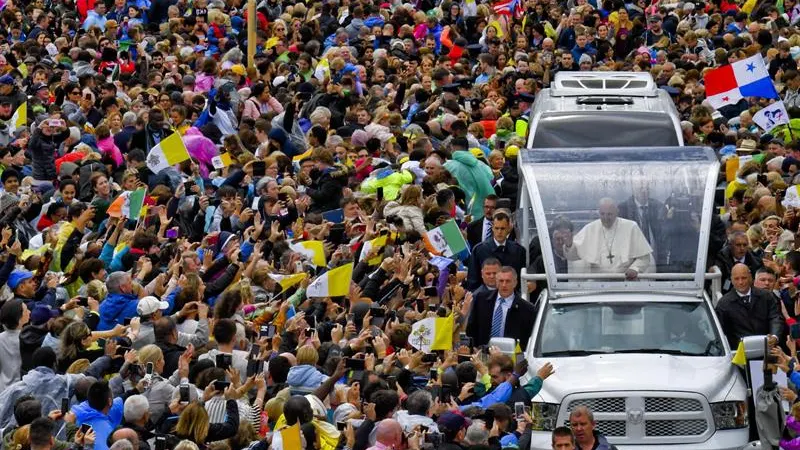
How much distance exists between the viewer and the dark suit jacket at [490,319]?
19562mm

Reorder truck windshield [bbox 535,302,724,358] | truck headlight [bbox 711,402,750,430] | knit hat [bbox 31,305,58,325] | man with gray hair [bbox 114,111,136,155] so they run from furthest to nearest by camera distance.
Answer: man with gray hair [bbox 114,111,136,155], knit hat [bbox 31,305,58,325], truck windshield [bbox 535,302,724,358], truck headlight [bbox 711,402,750,430]

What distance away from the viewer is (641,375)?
57.0ft

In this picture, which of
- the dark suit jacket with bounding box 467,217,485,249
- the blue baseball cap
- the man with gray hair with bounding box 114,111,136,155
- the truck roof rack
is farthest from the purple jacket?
the man with gray hair with bounding box 114,111,136,155

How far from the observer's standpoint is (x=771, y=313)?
63.9 ft

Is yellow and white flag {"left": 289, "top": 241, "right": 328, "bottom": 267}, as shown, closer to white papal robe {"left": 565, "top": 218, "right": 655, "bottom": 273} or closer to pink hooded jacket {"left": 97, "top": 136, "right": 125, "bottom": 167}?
white papal robe {"left": 565, "top": 218, "right": 655, "bottom": 273}

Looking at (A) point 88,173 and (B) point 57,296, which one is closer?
(B) point 57,296

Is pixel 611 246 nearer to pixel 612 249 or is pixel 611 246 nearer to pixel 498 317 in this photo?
pixel 612 249

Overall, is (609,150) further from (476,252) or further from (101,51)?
(101,51)

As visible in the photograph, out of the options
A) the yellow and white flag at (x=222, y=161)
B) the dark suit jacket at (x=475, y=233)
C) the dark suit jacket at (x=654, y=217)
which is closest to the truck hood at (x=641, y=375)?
the dark suit jacket at (x=654, y=217)

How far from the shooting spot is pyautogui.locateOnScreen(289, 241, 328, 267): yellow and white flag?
2109 centimetres

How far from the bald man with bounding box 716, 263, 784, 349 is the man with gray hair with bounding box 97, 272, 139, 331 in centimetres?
516

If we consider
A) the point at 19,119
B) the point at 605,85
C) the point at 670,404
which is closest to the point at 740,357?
the point at 670,404

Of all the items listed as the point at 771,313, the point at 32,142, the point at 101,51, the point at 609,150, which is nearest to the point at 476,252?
the point at 609,150

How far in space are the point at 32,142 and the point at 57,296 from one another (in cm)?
571
